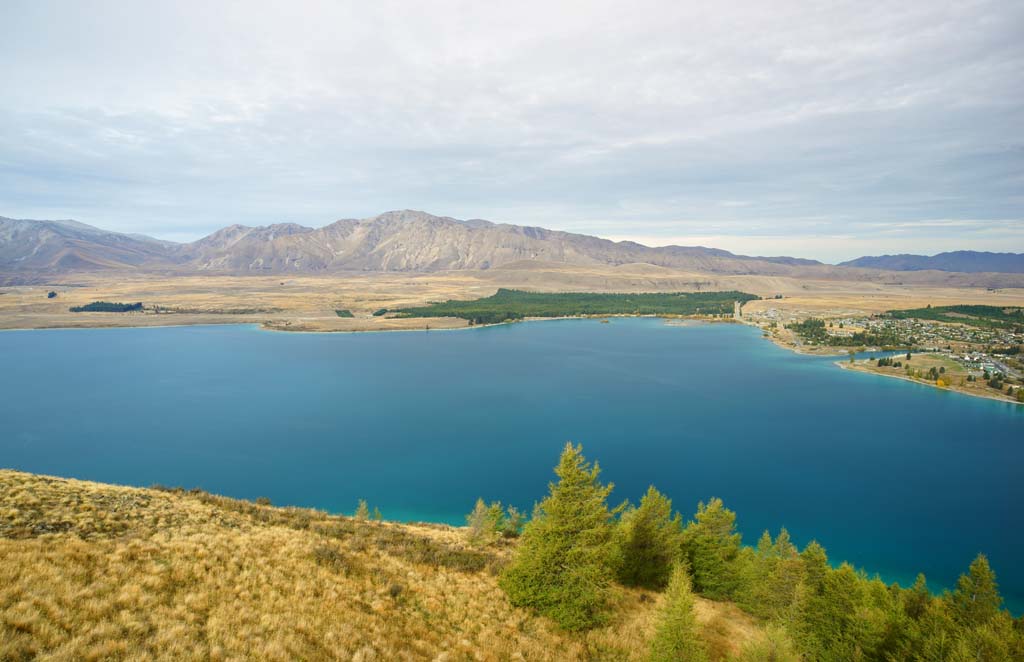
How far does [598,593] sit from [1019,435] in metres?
62.0

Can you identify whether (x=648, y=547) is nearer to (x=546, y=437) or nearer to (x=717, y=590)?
(x=717, y=590)

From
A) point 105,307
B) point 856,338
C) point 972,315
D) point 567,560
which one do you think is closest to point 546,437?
point 567,560

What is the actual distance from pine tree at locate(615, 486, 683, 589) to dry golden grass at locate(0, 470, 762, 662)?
A: 128cm

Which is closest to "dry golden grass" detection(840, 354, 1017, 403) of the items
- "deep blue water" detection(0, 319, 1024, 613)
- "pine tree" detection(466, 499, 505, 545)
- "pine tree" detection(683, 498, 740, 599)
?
"deep blue water" detection(0, 319, 1024, 613)

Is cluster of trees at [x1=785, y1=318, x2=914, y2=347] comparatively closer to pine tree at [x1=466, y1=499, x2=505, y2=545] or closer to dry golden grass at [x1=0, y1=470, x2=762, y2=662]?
pine tree at [x1=466, y1=499, x2=505, y2=545]

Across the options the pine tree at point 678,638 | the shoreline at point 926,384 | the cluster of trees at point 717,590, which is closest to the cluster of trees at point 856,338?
the shoreline at point 926,384

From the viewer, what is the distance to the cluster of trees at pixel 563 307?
472 feet

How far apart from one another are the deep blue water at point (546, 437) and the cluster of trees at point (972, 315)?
243 ft

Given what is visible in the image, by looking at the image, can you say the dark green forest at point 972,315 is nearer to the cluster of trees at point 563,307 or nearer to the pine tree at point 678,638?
the cluster of trees at point 563,307

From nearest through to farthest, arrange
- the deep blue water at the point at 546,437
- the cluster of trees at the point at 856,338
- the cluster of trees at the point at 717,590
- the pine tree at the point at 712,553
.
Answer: the cluster of trees at the point at 717,590 → the pine tree at the point at 712,553 → the deep blue water at the point at 546,437 → the cluster of trees at the point at 856,338

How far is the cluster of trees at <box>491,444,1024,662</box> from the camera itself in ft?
36.9

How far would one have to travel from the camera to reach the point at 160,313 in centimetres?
14050

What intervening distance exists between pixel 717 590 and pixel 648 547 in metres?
3.02

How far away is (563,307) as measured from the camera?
16950 centimetres
